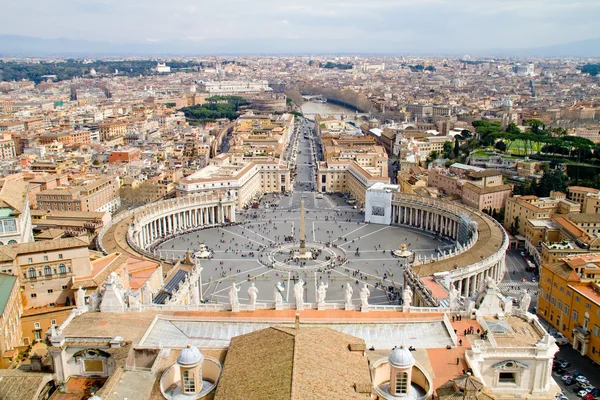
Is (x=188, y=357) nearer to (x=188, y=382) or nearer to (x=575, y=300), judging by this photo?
(x=188, y=382)

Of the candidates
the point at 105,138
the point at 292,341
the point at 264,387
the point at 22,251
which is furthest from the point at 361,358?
the point at 105,138

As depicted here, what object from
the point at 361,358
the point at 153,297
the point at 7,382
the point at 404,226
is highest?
the point at 361,358

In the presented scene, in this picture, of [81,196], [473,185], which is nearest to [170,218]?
[81,196]

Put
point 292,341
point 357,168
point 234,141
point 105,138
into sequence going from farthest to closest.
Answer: point 105,138
point 234,141
point 357,168
point 292,341

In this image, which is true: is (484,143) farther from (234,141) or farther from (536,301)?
(536,301)

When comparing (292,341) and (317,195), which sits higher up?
(292,341)

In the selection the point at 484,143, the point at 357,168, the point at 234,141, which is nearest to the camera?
the point at 357,168

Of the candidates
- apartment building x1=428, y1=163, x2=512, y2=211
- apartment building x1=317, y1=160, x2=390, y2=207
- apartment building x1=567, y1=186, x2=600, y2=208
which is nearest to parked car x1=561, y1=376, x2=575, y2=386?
apartment building x1=567, y1=186, x2=600, y2=208
